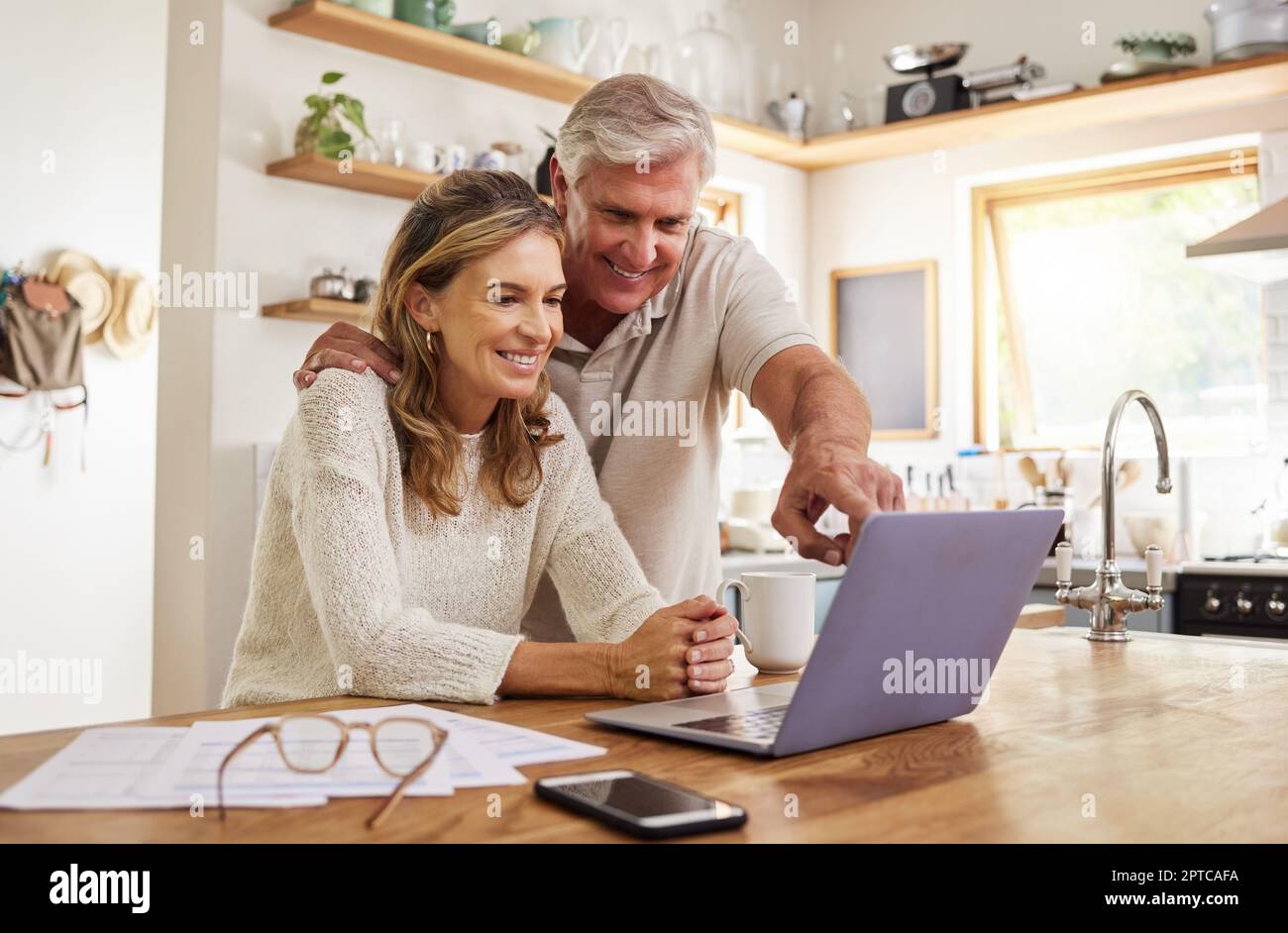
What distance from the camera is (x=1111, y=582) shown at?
2.00 m

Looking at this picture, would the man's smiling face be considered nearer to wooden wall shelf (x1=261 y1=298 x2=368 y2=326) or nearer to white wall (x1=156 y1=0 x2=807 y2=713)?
wooden wall shelf (x1=261 y1=298 x2=368 y2=326)

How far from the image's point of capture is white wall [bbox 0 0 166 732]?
12.9 ft

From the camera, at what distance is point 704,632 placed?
4.38 feet

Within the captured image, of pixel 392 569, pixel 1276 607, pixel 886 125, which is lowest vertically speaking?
pixel 1276 607

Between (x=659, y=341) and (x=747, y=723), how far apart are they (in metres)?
0.97

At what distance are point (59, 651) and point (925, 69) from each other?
3795mm

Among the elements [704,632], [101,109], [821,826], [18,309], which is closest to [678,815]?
[821,826]

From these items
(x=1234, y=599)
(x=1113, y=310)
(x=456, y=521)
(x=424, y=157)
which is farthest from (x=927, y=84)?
(x=456, y=521)

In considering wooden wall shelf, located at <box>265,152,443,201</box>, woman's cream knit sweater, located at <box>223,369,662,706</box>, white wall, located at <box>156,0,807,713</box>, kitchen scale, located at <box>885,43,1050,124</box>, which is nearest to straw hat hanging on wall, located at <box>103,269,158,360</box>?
white wall, located at <box>156,0,807,713</box>

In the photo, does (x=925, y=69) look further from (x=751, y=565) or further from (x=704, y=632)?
(x=704, y=632)

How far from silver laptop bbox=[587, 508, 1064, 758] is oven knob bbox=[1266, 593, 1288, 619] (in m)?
2.64

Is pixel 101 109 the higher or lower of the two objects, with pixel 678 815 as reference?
higher

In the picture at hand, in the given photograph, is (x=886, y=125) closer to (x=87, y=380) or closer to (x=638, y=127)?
(x=87, y=380)

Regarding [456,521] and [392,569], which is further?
[456,521]
